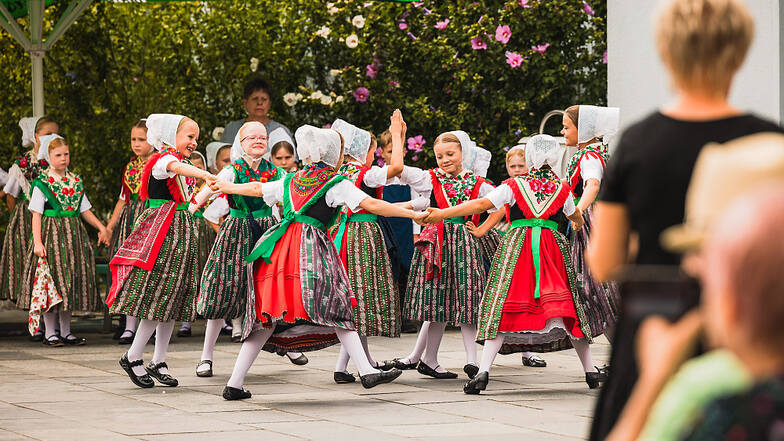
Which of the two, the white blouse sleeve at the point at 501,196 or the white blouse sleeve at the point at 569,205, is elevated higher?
the white blouse sleeve at the point at 501,196

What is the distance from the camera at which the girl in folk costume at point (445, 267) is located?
7.32m

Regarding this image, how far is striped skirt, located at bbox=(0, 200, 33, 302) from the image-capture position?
383 inches

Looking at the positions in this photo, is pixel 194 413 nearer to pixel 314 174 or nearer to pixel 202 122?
pixel 314 174

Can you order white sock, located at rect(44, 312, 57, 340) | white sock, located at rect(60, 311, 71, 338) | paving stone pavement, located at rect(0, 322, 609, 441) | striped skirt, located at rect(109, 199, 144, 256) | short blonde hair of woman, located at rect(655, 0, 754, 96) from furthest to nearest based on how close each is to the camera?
white sock, located at rect(60, 311, 71, 338), white sock, located at rect(44, 312, 57, 340), striped skirt, located at rect(109, 199, 144, 256), paving stone pavement, located at rect(0, 322, 609, 441), short blonde hair of woman, located at rect(655, 0, 754, 96)

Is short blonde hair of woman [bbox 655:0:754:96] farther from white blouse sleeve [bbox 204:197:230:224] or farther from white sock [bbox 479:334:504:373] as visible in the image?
white blouse sleeve [bbox 204:197:230:224]

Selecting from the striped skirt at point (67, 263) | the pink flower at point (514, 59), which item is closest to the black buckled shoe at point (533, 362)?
the striped skirt at point (67, 263)

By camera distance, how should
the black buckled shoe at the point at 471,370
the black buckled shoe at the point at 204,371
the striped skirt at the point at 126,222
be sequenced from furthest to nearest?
1. the striped skirt at the point at 126,222
2. the black buckled shoe at the point at 204,371
3. the black buckled shoe at the point at 471,370

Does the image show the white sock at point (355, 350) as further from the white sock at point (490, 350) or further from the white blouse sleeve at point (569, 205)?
the white blouse sleeve at point (569, 205)

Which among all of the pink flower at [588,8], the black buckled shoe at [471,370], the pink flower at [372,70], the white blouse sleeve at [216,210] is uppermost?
the pink flower at [588,8]

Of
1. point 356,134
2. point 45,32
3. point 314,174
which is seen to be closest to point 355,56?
point 45,32

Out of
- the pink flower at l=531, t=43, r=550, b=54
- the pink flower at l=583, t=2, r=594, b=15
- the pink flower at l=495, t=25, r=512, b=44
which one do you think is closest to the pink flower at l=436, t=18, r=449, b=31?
the pink flower at l=495, t=25, r=512, b=44

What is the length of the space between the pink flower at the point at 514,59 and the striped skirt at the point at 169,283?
497cm

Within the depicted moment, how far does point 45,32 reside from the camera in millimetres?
12586

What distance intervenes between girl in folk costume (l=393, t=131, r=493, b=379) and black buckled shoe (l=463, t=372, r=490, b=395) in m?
0.60
